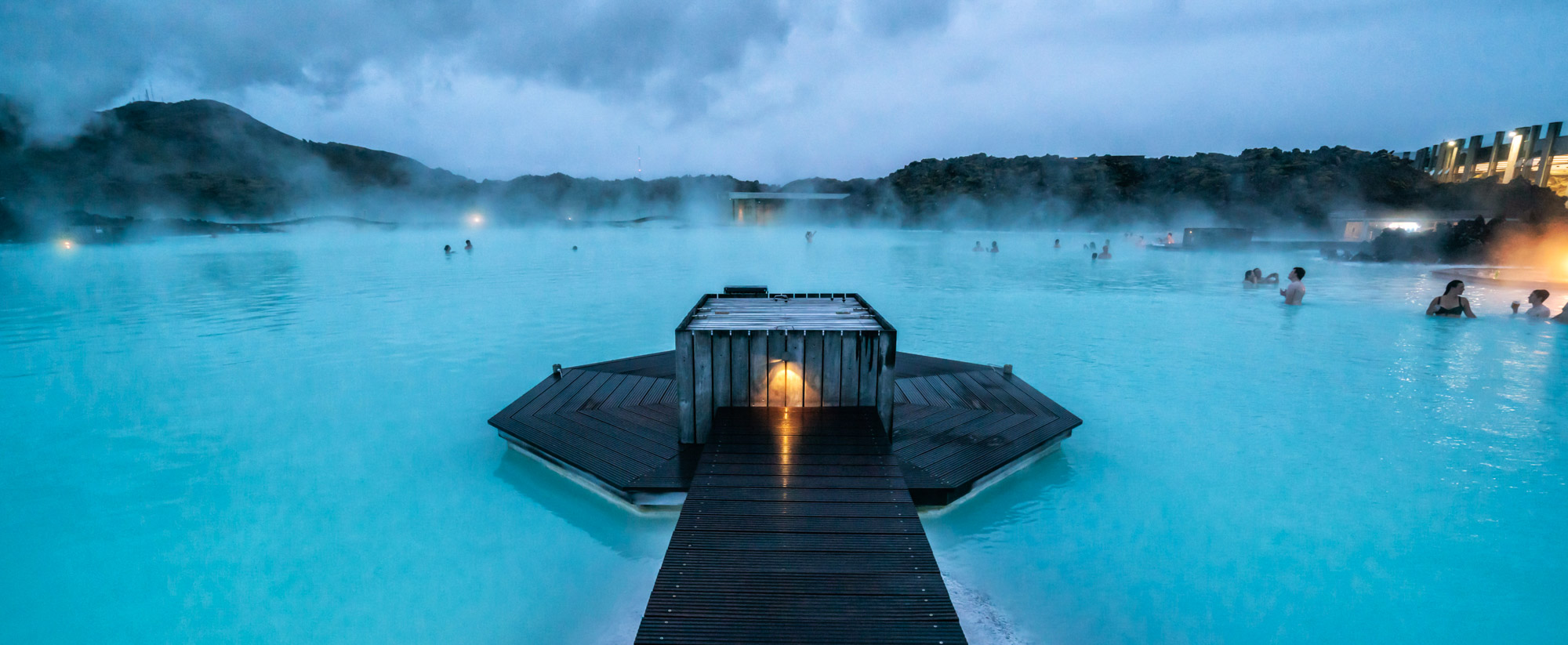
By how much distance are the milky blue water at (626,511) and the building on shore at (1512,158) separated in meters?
45.4

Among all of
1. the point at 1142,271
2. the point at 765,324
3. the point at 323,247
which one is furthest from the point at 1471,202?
the point at 323,247

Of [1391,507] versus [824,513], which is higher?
[824,513]

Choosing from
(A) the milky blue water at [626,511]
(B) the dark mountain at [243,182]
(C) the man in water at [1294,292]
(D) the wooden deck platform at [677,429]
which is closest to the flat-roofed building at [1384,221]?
(C) the man in water at [1294,292]

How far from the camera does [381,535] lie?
4.62 m

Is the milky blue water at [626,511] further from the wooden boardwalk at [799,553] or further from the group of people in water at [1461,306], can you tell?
the wooden boardwalk at [799,553]

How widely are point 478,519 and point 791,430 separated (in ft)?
8.61

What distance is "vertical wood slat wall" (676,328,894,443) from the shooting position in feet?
15.2

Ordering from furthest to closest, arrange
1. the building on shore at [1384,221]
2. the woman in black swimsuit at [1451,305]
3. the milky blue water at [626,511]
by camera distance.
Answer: the building on shore at [1384,221]
the woman in black swimsuit at [1451,305]
the milky blue water at [626,511]

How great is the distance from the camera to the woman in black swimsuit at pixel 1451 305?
40.2ft

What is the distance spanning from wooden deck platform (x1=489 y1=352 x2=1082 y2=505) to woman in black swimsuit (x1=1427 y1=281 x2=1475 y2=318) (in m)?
12.3

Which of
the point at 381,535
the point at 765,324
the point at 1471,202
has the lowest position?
the point at 381,535

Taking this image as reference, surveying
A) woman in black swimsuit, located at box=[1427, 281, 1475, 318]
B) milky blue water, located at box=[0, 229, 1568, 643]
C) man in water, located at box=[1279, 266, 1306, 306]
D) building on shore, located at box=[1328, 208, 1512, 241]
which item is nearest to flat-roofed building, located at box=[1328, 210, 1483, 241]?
building on shore, located at box=[1328, 208, 1512, 241]

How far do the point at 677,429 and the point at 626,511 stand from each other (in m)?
0.79

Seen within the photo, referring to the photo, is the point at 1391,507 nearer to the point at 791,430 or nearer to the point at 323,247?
the point at 791,430
